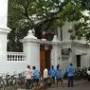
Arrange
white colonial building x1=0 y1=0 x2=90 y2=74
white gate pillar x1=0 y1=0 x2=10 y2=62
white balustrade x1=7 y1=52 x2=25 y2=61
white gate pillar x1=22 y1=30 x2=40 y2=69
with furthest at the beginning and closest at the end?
white gate pillar x1=22 y1=30 x2=40 y2=69, white balustrade x1=7 y1=52 x2=25 y2=61, white colonial building x1=0 y1=0 x2=90 y2=74, white gate pillar x1=0 y1=0 x2=10 y2=62

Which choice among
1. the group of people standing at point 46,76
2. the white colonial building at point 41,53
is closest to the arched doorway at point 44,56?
the white colonial building at point 41,53

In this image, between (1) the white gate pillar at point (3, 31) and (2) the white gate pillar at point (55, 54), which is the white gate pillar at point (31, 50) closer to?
(1) the white gate pillar at point (3, 31)

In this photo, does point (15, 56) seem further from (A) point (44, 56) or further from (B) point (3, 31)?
(A) point (44, 56)

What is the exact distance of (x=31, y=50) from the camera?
25.5 meters

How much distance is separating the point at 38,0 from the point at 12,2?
246cm

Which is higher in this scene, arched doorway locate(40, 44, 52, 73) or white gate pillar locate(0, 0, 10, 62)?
white gate pillar locate(0, 0, 10, 62)

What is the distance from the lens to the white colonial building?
23.2m

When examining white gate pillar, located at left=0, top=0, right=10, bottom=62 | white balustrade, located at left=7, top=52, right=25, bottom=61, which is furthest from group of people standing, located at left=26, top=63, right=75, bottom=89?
white gate pillar, located at left=0, top=0, right=10, bottom=62

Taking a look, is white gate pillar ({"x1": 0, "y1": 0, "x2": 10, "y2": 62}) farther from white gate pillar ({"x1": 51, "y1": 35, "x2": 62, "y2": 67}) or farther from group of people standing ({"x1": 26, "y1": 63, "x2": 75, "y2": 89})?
white gate pillar ({"x1": 51, "y1": 35, "x2": 62, "y2": 67})

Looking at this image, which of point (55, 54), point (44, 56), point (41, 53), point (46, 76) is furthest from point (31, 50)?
point (55, 54)

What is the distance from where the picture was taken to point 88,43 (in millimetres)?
35250

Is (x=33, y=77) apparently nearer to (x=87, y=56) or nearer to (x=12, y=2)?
(x=12, y=2)

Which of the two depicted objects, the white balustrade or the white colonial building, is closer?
the white colonial building

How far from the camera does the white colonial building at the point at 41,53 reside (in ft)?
76.3
